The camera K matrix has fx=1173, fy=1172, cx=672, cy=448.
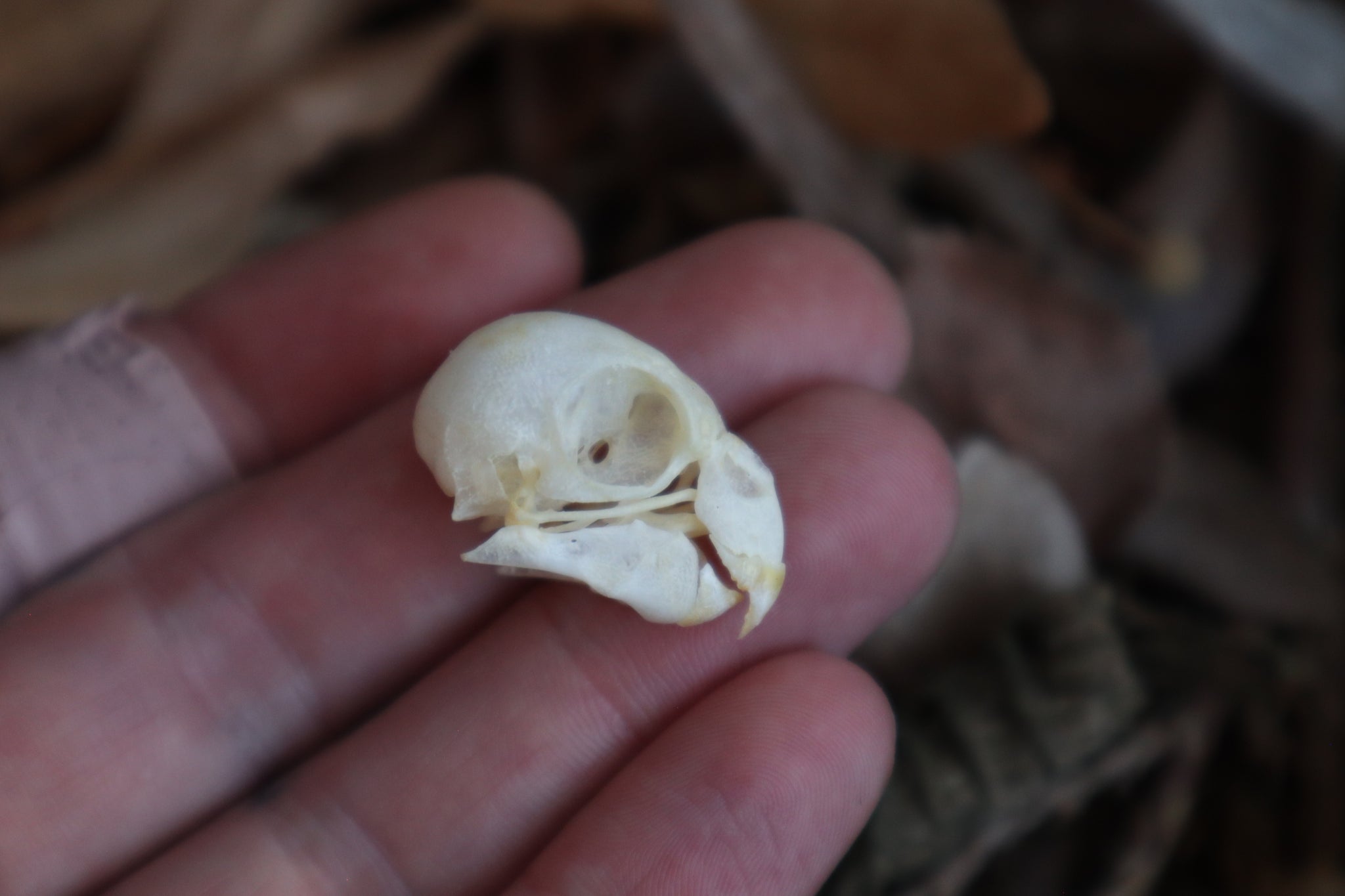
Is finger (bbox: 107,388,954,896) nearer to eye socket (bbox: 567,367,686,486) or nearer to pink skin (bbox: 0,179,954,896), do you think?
pink skin (bbox: 0,179,954,896)

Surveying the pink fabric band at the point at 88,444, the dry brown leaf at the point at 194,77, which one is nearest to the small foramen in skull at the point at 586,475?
the pink fabric band at the point at 88,444

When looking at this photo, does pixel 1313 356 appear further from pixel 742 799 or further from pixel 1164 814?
pixel 742 799

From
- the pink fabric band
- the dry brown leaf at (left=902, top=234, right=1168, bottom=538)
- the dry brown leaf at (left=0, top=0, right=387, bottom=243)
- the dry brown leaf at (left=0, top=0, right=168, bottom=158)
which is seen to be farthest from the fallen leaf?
the dry brown leaf at (left=0, top=0, right=168, bottom=158)

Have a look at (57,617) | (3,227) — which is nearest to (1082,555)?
(57,617)

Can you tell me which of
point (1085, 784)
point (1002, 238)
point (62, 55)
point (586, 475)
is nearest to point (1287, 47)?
point (1002, 238)

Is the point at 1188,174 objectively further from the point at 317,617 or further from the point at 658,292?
the point at 317,617

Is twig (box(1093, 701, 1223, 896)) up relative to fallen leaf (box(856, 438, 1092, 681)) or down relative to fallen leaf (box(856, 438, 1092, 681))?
down

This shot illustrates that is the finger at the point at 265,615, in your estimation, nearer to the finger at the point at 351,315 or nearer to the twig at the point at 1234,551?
the finger at the point at 351,315
